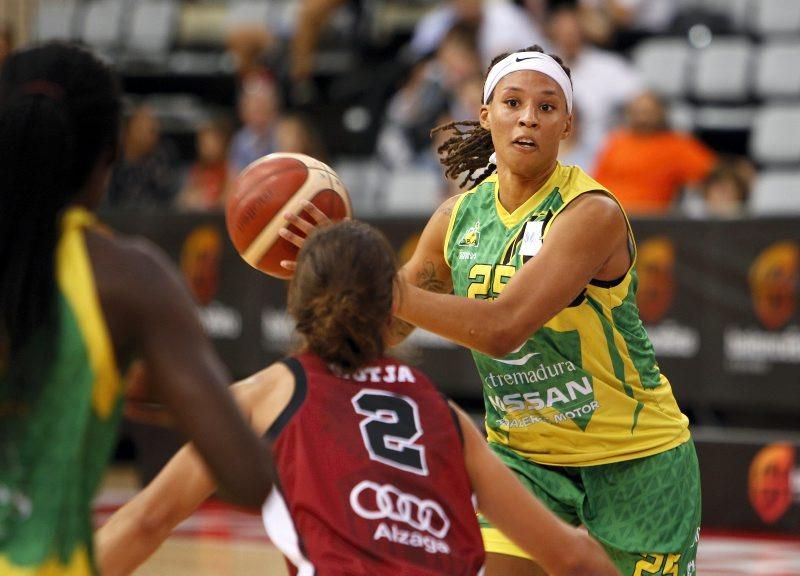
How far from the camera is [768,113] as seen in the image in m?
9.68

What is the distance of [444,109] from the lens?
33.4 feet

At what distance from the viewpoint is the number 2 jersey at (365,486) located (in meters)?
2.40

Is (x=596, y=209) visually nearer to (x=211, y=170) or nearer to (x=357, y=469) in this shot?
(x=357, y=469)

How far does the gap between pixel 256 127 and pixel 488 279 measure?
716 cm

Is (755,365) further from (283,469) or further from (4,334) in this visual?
(4,334)

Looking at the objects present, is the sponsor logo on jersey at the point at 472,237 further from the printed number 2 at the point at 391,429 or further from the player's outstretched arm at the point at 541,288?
the printed number 2 at the point at 391,429

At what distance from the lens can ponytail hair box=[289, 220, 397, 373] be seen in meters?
2.43

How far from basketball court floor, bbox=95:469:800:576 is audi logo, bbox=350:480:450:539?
12.8 ft

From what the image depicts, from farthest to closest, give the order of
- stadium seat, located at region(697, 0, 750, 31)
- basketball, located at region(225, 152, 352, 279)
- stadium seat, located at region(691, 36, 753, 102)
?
stadium seat, located at region(697, 0, 750, 31)
stadium seat, located at region(691, 36, 753, 102)
basketball, located at region(225, 152, 352, 279)

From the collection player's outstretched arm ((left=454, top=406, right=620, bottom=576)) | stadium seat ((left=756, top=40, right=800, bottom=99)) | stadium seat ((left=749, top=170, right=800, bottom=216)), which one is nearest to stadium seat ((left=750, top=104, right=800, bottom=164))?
stadium seat ((left=756, top=40, right=800, bottom=99))

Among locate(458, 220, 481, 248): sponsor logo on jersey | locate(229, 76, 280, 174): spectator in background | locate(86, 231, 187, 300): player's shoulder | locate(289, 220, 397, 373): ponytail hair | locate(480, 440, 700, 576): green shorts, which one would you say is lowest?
locate(229, 76, 280, 174): spectator in background

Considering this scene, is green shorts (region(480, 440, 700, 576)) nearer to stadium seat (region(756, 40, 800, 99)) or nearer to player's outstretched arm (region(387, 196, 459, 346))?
player's outstretched arm (region(387, 196, 459, 346))

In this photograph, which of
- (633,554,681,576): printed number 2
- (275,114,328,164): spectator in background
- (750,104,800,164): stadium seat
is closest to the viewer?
(633,554,681,576): printed number 2

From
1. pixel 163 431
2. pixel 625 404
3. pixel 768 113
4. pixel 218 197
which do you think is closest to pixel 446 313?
pixel 625 404
